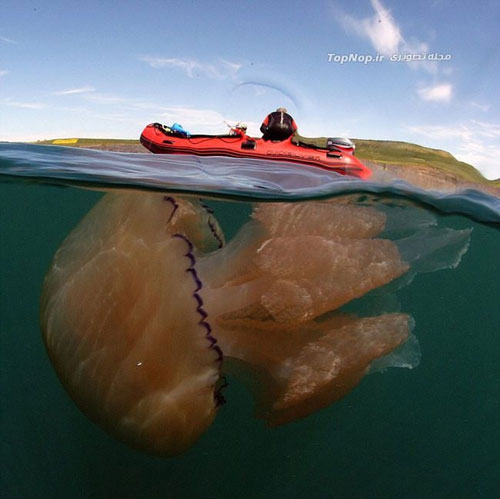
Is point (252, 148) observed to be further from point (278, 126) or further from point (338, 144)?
point (338, 144)

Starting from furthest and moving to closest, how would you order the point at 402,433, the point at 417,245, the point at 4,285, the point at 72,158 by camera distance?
1. the point at 4,285
2. the point at 402,433
3. the point at 72,158
4. the point at 417,245

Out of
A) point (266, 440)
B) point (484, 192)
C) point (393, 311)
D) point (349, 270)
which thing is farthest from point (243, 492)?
point (484, 192)

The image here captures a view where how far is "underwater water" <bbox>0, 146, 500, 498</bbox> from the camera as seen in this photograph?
11.7 feet

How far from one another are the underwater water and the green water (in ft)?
0.06

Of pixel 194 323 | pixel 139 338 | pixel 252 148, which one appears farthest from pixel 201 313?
pixel 252 148

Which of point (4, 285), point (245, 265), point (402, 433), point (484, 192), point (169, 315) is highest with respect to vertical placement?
point (484, 192)

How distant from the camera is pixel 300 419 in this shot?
2.88 metres

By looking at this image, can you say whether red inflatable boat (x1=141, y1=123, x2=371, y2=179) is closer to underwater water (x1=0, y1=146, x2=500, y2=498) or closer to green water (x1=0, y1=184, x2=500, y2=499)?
underwater water (x1=0, y1=146, x2=500, y2=498)

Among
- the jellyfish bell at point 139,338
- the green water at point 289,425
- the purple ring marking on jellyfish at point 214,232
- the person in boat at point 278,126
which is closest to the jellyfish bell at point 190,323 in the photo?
the jellyfish bell at point 139,338

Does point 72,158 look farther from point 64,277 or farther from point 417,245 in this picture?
point 417,245

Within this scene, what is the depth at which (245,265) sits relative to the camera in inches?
106

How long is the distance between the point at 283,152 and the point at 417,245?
3614 mm

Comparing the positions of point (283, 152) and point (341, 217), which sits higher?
point (283, 152)

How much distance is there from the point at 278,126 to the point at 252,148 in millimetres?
586
